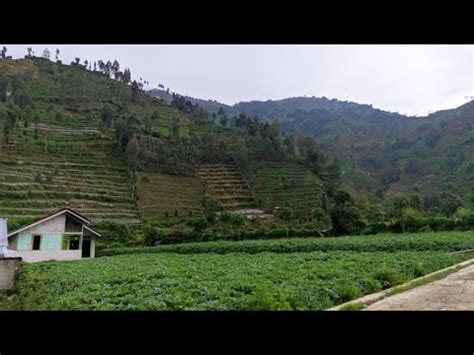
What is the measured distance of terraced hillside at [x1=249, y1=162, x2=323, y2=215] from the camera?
42125mm

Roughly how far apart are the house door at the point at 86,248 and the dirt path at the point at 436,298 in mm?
20874

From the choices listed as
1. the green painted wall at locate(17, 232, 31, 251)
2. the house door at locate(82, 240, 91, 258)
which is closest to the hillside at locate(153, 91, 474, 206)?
the house door at locate(82, 240, 91, 258)

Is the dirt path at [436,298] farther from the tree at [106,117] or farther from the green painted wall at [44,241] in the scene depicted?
the tree at [106,117]

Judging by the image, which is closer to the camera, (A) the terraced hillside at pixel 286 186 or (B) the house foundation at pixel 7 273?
(B) the house foundation at pixel 7 273

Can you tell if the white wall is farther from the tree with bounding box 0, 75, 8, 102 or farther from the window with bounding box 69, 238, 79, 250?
the tree with bounding box 0, 75, 8, 102

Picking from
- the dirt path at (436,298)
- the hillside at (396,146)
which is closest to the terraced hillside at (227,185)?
the hillside at (396,146)

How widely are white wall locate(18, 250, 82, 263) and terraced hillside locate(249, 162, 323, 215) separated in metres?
22.1

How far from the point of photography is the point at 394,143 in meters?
71.4

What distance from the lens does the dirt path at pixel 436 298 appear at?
470 cm

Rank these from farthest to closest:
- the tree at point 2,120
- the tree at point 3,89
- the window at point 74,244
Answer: the tree at point 3,89 < the tree at point 2,120 < the window at point 74,244

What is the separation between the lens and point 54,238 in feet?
73.3

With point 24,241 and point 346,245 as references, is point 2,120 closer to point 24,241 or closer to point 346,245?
point 24,241

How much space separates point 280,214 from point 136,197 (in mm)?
12941

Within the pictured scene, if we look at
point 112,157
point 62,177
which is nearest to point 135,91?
point 112,157
